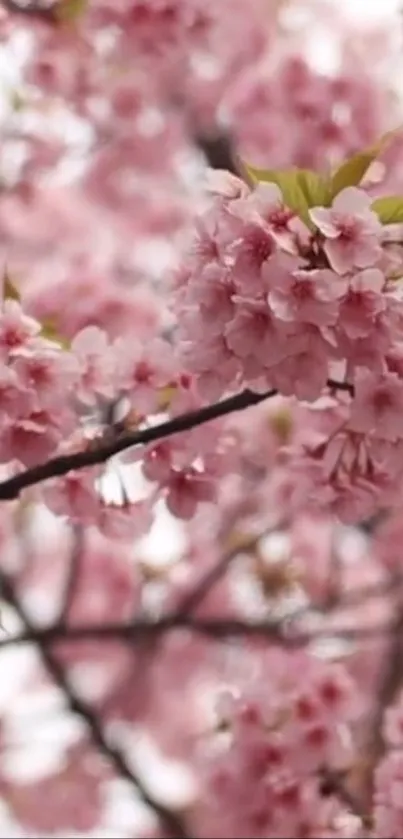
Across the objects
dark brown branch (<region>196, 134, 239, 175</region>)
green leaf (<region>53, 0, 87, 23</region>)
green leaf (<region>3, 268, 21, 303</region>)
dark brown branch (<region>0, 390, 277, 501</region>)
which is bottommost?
dark brown branch (<region>196, 134, 239, 175</region>)

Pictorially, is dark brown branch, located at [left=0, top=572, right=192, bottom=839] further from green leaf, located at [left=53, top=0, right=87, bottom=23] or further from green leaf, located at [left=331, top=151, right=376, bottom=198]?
green leaf, located at [left=331, top=151, right=376, bottom=198]

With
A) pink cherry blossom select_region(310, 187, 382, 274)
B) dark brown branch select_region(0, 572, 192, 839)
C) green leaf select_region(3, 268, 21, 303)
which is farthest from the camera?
dark brown branch select_region(0, 572, 192, 839)

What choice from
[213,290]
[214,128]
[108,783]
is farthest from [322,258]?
[108,783]

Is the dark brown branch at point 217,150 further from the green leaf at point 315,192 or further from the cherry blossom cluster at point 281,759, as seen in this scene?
the green leaf at point 315,192

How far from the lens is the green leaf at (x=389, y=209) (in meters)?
0.92

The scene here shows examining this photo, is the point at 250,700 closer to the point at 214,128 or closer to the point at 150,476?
the point at 150,476

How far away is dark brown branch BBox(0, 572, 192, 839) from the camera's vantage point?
1868mm

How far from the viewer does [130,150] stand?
7.57 ft

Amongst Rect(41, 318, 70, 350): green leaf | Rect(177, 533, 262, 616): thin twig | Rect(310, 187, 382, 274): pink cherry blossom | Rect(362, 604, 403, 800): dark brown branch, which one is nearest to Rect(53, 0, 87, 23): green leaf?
Rect(41, 318, 70, 350): green leaf

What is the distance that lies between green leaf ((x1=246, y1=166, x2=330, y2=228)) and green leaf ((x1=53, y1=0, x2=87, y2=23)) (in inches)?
36.4

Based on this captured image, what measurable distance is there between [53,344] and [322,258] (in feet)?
0.87

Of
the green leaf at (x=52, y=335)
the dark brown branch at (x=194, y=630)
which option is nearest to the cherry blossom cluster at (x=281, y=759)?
the dark brown branch at (x=194, y=630)

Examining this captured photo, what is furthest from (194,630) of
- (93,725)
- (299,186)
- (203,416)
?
(299,186)

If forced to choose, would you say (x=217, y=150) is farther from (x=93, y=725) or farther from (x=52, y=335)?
(x=52, y=335)
